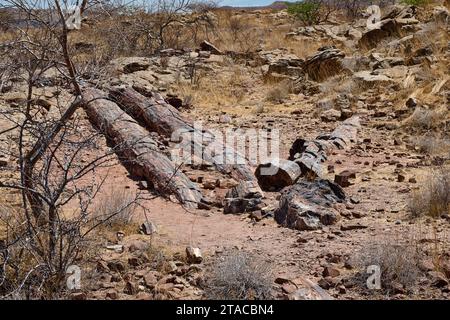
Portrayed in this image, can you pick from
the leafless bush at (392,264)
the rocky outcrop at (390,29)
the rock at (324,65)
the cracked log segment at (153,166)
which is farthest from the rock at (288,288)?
the rocky outcrop at (390,29)

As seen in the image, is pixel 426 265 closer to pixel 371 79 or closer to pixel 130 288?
pixel 130 288

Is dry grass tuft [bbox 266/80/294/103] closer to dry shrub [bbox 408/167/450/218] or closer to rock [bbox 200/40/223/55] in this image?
rock [bbox 200/40/223/55]

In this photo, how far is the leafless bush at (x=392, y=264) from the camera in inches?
128

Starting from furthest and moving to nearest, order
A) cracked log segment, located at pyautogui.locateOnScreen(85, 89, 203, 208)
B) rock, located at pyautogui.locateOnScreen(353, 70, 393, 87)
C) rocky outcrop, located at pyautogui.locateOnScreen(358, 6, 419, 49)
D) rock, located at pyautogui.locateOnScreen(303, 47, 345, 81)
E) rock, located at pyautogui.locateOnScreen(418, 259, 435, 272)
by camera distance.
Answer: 1. rocky outcrop, located at pyautogui.locateOnScreen(358, 6, 419, 49)
2. rock, located at pyautogui.locateOnScreen(303, 47, 345, 81)
3. rock, located at pyautogui.locateOnScreen(353, 70, 393, 87)
4. cracked log segment, located at pyautogui.locateOnScreen(85, 89, 203, 208)
5. rock, located at pyautogui.locateOnScreen(418, 259, 435, 272)

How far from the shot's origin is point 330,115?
29.7ft

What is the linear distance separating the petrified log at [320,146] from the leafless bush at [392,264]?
2.48m

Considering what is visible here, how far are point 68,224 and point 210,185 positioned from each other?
8.77 feet

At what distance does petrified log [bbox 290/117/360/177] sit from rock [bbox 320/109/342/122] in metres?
0.47

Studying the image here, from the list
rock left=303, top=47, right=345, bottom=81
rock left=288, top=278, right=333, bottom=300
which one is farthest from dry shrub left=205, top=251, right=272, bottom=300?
rock left=303, top=47, right=345, bottom=81

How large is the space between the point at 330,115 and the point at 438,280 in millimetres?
6048

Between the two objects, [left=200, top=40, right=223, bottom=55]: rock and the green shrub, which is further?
the green shrub

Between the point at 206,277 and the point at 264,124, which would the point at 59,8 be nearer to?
the point at 206,277

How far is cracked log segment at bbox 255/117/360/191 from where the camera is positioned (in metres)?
5.82

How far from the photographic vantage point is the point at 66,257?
3.19 meters
